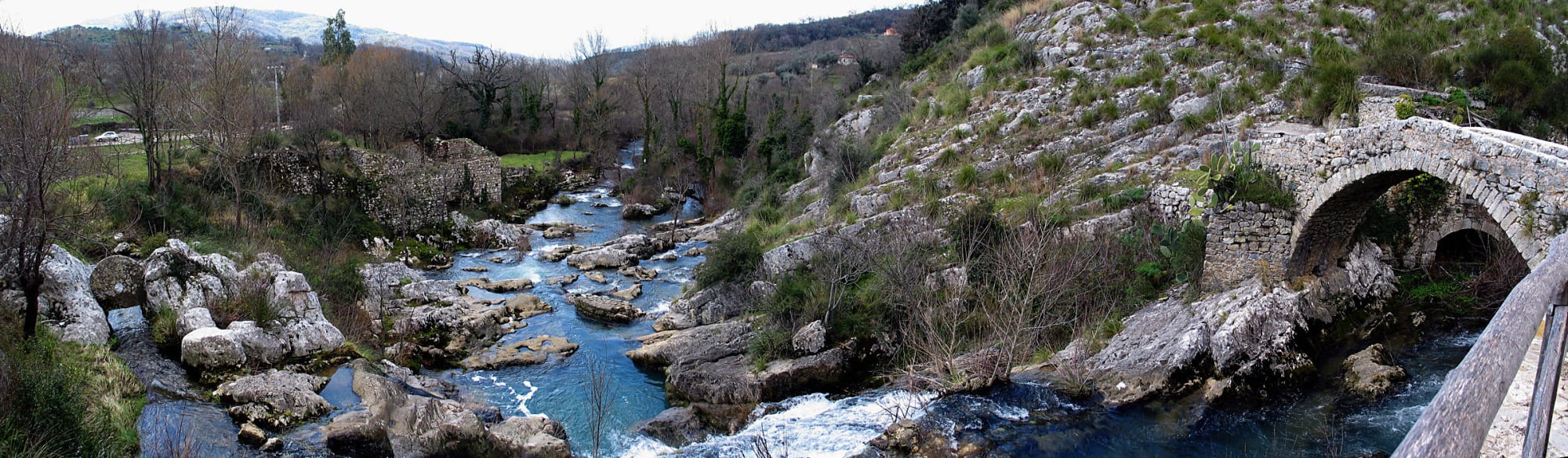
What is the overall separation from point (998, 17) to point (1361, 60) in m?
14.9

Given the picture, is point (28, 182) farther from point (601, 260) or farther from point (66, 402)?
point (601, 260)

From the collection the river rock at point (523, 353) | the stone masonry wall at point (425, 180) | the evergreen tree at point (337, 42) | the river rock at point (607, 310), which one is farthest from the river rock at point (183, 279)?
the evergreen tree at point (337, 42)

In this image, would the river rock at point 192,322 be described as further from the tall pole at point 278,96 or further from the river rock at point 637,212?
the river rock at point 637,212

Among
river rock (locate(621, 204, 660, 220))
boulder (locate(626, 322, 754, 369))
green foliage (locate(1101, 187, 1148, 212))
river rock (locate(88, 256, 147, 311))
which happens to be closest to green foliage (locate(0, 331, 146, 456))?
river rock (locate(88, 256, 147, 311))

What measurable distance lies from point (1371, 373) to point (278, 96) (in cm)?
Result: 3564

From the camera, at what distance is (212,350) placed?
11.7m

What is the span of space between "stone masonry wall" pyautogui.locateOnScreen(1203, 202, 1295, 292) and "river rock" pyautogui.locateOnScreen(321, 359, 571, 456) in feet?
34.8

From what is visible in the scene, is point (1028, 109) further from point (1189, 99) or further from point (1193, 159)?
point (1193, 159)

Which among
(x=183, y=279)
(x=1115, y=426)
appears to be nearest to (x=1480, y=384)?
(x=1115, y=426)

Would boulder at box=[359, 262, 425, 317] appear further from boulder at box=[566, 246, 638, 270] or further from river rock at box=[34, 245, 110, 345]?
river rock at box=[34, 245, 110, 345]

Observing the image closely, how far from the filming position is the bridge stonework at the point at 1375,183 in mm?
8961

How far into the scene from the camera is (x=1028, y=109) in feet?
77.8

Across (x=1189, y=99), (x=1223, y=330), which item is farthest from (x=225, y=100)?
(x=1189, y=99)

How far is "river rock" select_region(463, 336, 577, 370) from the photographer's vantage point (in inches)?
587
